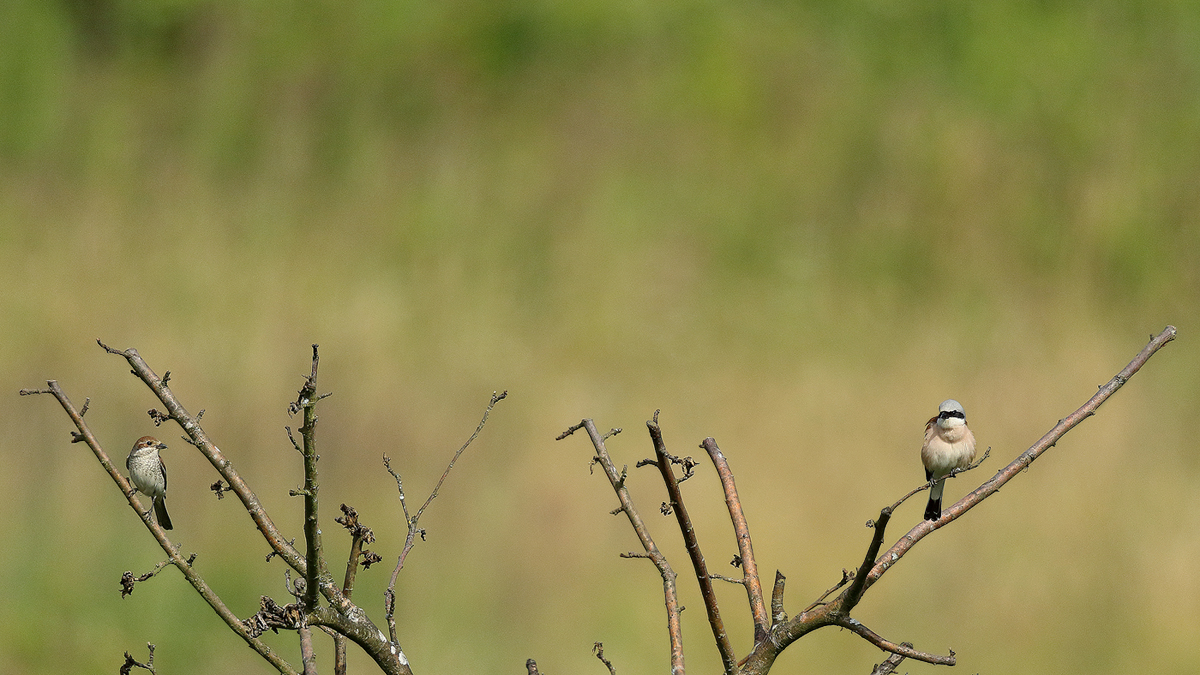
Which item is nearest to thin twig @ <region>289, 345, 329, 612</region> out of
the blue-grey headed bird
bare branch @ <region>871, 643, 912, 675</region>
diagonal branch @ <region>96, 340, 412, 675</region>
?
diagonal branch @ <region>96, 340, 412, 675</region>

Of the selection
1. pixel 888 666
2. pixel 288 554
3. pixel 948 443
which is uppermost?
pixel 948 443

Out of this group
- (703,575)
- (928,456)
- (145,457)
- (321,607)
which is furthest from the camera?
(145,457)

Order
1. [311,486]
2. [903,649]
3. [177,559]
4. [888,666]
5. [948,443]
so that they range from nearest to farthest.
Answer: [311,486] → [903,649] → [177,559] → [888,666] → [948,443]

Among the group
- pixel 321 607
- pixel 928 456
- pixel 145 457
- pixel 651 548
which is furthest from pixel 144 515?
pixel 145 457

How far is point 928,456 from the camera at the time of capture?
3445mm

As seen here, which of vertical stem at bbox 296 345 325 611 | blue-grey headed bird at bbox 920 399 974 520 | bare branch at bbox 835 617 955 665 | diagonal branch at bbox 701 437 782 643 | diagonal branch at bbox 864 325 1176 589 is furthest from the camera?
blue-grey headed bird at bbox 920 399 974 520

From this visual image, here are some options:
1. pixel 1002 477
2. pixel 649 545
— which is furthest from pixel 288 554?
pixel 1002 477

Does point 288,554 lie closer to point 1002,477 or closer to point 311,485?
point 311,485

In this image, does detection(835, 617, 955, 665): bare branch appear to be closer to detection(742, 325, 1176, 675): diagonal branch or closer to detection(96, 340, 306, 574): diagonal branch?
detection(742, 325, 1176, 675): diagonal branch

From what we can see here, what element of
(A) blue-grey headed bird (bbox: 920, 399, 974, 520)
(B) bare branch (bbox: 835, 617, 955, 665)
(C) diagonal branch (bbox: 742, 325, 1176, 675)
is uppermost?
(A) blue-grey headed bird (bbox: 920, 399, 974, 520)

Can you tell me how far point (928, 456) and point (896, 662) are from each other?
3.89 ft

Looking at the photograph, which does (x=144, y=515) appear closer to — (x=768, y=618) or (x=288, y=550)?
(x=288, y=550)

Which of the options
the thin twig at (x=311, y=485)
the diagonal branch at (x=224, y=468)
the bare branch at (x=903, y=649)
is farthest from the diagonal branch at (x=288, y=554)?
the bare branch at (x=903, y=649)

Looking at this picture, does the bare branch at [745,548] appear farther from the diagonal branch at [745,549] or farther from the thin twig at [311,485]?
the thin twig at [311,485]
